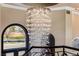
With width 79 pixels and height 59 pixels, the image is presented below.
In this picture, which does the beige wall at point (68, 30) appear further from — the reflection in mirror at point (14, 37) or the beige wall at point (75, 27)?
the reflection in mirror at point (14, 37)

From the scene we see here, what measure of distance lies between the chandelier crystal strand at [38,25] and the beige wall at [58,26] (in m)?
0.07

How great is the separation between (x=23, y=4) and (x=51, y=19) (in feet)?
1.47

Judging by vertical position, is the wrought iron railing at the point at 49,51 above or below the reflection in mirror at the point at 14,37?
below

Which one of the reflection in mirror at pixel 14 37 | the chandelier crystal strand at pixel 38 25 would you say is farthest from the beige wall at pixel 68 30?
the reflection in mirror at pixel 14 37

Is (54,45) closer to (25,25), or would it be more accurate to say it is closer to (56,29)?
(56,29)

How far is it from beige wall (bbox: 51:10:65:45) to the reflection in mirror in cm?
46

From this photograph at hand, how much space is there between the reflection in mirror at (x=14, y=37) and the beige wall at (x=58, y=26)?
455mm

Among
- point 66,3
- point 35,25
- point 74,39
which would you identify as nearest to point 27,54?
point 35,25

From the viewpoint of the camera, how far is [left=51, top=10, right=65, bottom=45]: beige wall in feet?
5.33

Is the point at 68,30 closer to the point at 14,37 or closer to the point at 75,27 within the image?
the point at 75,27

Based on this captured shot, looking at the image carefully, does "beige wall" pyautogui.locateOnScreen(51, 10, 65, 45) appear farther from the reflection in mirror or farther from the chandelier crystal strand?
the reflection in mirror

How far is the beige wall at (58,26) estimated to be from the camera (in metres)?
1.62

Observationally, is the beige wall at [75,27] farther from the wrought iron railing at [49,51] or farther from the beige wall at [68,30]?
the wrought iron railing at [49,51]

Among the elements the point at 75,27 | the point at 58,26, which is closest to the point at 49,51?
the point at 58,26
